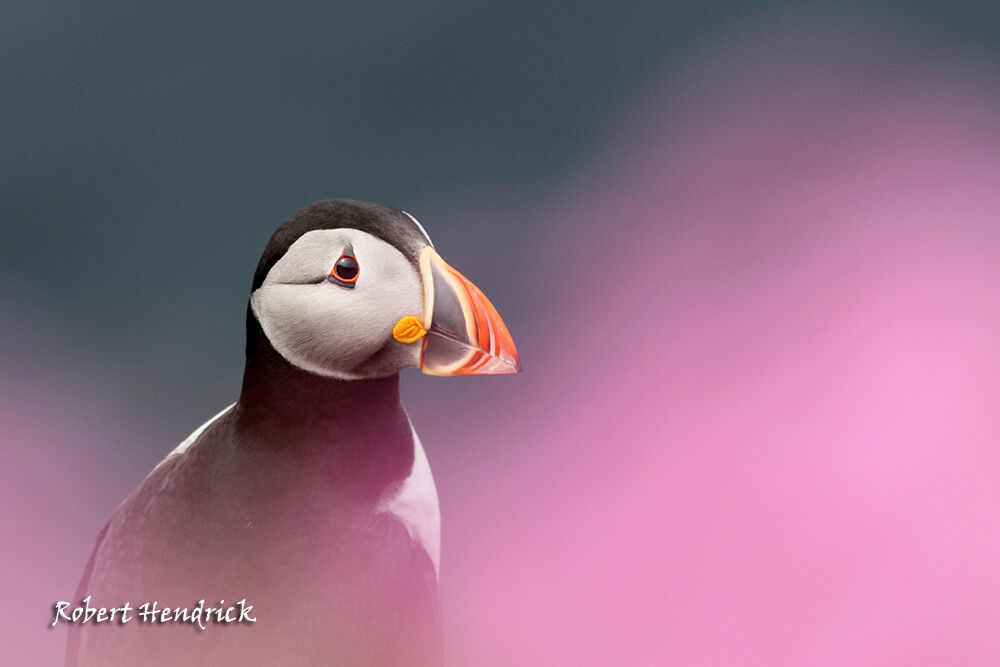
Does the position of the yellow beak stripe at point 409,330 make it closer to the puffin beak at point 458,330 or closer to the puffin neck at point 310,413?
the puffin beak at point 458,330

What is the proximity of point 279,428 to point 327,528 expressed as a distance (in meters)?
0.25

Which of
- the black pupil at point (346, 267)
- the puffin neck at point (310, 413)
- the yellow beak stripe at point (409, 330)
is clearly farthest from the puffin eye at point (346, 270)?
the puffin neck at point (310, 413)

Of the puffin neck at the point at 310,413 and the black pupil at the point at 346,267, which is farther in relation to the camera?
the puffin neck at the point at 310,413

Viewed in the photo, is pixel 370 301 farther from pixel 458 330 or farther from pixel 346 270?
pixel 458 330

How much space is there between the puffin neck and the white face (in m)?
0.07

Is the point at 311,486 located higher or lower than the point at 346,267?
lower

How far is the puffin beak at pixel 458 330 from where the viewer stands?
205cm

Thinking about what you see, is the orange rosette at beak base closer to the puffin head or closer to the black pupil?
the puffin head

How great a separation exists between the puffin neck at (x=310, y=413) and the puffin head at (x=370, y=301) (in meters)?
0.05

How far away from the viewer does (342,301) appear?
6.68 ft
